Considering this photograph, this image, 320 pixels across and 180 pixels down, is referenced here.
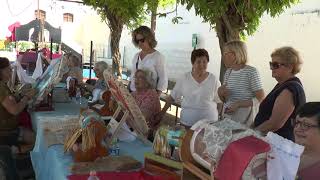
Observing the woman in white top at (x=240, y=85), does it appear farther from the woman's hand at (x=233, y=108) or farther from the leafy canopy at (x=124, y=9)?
the leafy canopy at (x=124, y=9)

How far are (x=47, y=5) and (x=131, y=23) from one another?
59.5ft

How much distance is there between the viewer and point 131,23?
7.30 meters

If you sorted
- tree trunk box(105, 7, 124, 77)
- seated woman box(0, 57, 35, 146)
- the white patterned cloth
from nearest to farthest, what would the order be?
the white patterned cloth
seated woman box(0, 57, 35, 146)
tree trunk box(105, 7, 124, 77)

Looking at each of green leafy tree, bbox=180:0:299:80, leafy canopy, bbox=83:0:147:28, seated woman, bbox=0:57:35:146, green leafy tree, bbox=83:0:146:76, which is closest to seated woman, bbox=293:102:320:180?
green leafy tree, bbox=180:0:299:80

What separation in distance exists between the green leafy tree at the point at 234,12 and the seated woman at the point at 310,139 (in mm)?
1900

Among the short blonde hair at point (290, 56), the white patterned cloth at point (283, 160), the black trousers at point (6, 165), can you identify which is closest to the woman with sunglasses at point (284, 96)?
the short blonde hair at point (290, 56)

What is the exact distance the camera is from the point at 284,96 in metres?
2.28

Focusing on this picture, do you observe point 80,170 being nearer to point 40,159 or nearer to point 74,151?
point 74,151

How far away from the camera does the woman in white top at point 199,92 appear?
3.15 meters

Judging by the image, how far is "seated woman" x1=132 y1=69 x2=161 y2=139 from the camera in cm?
318

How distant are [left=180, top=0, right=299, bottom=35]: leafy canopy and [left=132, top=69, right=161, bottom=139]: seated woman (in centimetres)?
79

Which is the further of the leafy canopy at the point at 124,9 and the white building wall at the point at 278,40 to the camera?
the white building wall at the point at 278,40

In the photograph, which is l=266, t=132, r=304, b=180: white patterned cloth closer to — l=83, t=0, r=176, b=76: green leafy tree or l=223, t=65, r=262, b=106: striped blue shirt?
l=223, t=65, r=262, b=106: striped blue shirt

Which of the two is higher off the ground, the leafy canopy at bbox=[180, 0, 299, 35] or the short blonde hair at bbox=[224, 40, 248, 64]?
the leafy canopy at bbox=[180, 0, 299, 35]
